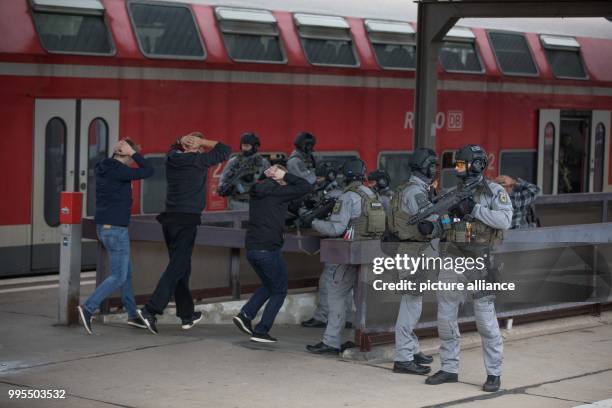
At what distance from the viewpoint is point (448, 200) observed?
9336 millimetres

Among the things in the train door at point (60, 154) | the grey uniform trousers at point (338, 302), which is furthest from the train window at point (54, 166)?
the grey uniform trousers at point (338, 302)

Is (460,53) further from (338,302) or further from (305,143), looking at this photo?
(338,302)

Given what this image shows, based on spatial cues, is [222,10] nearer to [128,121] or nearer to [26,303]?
[128,121]

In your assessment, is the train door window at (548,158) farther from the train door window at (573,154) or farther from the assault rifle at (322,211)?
the assault rifle at (322,211)

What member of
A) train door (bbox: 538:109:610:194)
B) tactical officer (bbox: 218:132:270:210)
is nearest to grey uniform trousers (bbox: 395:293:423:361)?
tactical officer (bbox: 218:132:270:210)

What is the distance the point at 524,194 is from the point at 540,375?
109 inches

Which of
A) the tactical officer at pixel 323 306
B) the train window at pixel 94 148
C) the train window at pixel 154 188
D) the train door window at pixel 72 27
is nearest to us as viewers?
the tactical officer at pixel 323 306

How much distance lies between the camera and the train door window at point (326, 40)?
17672 millimetres

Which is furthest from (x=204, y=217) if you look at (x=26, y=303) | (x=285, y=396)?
(x=285, y=396)

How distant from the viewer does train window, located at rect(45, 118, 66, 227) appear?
15.0 m

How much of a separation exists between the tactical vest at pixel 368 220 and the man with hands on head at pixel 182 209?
1449 mm

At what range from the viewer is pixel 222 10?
1669 centimetres

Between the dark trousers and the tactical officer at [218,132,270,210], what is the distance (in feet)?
8.95

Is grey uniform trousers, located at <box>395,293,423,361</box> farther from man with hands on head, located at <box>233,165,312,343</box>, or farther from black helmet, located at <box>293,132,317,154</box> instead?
black helmet, located at <box>293,132,317,154</box>
